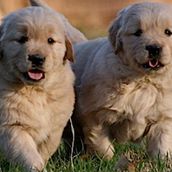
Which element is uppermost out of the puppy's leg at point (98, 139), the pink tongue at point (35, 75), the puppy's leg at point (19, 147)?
the pink tongue at point (35, 75)

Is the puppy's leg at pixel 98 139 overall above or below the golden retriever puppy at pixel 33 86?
below

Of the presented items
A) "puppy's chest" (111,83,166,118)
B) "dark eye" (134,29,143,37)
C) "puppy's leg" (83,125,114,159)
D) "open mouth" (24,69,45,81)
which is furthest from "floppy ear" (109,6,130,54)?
"open mouth" (24,69,45,81)

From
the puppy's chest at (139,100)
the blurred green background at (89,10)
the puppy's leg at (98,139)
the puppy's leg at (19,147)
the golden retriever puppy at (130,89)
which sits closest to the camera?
the puppy's leg at (19,147)

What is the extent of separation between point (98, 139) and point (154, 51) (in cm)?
94

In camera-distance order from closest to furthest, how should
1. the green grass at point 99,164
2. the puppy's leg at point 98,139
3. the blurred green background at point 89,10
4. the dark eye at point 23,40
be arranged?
the green grass at point 99,164 < the dark eye at point 23,40 < the puppy's leg at point 98,139 < the blurred green background at point 89,10

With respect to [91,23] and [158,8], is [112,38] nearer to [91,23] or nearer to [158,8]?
[158,8]

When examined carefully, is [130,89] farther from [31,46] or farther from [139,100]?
[31,46]

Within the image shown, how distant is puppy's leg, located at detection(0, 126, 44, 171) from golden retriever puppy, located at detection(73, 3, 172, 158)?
71 centimetres

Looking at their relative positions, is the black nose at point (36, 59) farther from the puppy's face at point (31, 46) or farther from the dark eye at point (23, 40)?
the dark eye at point (23, 40)

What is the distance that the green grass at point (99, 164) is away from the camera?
5871mm

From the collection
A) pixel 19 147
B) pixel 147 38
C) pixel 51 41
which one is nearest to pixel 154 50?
pixel 147 38

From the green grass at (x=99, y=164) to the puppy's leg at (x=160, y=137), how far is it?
105mm

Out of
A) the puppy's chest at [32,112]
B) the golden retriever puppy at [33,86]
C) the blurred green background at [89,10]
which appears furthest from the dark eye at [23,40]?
the blurred green background at [89,10]

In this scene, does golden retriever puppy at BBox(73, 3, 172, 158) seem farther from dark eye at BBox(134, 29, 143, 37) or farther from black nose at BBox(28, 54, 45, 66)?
black nose at BBox(28, 54, 45, 66)
